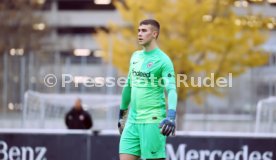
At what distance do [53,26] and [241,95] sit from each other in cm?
1741

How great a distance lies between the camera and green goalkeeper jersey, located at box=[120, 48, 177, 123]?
6977 mm

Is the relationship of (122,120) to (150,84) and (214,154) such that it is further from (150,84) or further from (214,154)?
(214,154)

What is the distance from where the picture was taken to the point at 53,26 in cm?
4291

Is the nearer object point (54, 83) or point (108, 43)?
point (54, 83)

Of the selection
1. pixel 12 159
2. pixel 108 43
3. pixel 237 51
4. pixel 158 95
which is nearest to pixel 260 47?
pixel 237 51

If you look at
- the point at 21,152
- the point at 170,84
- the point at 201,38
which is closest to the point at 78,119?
the point at 21,152

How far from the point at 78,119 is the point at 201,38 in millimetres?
11383

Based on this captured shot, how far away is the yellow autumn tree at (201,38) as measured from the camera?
2772 cm

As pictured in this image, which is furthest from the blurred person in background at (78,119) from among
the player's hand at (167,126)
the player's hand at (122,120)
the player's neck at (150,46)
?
the player's hand at (167,126)

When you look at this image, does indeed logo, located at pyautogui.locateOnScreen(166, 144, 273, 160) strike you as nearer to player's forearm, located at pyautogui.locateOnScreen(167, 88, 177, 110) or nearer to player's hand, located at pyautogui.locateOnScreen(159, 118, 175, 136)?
player's forearm, located at pyautogui.locateOnScreen(167, 88, 177, 110)

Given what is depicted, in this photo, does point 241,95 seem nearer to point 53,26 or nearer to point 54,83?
point 54,83

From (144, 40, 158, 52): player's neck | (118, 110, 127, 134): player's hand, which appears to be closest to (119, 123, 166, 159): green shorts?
(118, 110, 127, 134): player's hand

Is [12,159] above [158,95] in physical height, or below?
below

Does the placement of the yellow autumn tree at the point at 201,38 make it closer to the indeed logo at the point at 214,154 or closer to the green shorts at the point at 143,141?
the indeed logo at the point at 214,154
